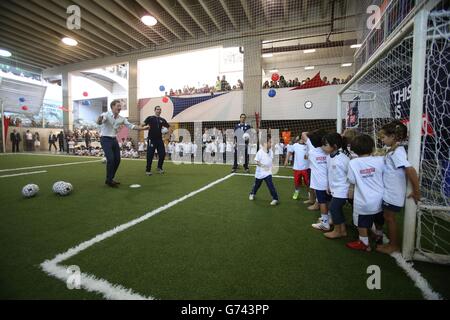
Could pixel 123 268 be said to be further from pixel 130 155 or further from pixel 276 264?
pixel 130 155

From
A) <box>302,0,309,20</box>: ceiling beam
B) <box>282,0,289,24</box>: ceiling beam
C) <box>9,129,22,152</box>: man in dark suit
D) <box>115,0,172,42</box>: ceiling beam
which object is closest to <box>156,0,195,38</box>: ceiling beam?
<box>115,0,172,42</box>: ceiling beam

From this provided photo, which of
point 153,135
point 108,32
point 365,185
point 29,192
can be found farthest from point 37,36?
point 365,185

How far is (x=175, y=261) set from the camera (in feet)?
6.76

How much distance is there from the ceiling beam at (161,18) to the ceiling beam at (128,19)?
4.48 ft

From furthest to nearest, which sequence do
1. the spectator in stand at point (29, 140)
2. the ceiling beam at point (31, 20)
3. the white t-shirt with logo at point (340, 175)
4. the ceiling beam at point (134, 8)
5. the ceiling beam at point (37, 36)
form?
the spectator in stand at point (29, 140), the ceiling beam at point (37, 36), the ceiling beam at point (31, 20), the ceiling beam at point (134, 8), the white t-shirt with logo at point (340, 175)

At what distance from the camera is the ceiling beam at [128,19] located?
1058 centimetres

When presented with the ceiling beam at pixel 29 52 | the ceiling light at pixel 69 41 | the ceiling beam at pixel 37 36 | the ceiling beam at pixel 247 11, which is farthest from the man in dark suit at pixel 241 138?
the ceiling beam at pixel 29 52

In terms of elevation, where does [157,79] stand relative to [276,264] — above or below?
above

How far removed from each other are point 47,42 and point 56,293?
18532 mm

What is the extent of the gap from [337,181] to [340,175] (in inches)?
3.1

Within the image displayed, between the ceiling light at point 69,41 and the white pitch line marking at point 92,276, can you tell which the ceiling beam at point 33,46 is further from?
the white pitch line marking at point 92,276

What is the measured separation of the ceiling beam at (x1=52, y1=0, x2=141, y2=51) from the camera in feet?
37.0

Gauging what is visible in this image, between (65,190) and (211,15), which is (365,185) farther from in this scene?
(211,15)

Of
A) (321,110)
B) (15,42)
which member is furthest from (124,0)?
(321,110)
